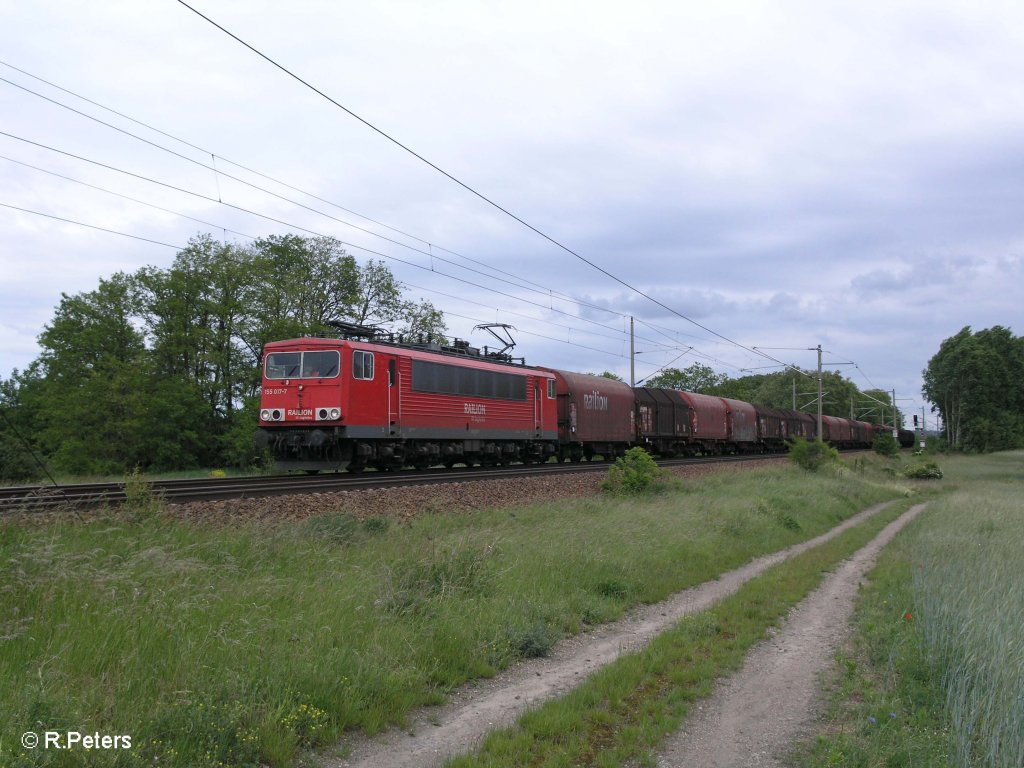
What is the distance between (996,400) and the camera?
84.7 meters

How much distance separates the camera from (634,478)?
21.3 metres

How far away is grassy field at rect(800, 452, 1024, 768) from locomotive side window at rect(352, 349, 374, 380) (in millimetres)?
12613

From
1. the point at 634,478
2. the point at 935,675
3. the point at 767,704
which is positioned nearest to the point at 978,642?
the point at 935,675

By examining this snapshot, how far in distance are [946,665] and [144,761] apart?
622cm

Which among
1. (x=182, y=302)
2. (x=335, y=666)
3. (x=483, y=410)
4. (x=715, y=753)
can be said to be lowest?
(x=715, y=753)

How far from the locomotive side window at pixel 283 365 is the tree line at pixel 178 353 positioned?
20343 mm

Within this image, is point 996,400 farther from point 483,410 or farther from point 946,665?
point 946,665

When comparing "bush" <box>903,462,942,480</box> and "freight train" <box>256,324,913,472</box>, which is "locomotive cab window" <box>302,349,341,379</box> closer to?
"freight train" <box>256,324,913,472</box>

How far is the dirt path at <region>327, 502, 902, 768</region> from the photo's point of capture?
5.16m

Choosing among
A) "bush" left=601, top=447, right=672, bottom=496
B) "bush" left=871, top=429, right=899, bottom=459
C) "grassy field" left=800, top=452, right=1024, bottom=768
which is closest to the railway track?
"bush" left=601, top=447, right=672, bottom=496

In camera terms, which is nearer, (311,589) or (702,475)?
(311,589)

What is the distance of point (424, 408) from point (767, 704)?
16.0 metres

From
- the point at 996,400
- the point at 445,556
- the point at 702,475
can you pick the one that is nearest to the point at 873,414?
the point at 996,400

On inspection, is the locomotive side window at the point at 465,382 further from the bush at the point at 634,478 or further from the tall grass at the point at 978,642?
the tall grass at the point at 978,642
